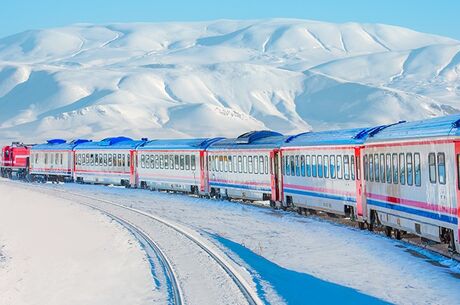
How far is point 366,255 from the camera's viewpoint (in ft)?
69.3

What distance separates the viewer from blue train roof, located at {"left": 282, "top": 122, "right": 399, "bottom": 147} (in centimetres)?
2705

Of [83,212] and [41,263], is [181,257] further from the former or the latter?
[83,212]

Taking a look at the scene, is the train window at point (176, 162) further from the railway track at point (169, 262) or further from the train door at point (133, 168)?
the railway track at point (169, 262)

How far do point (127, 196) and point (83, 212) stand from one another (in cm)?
1019

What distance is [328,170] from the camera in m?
30.1

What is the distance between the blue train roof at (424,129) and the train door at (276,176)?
11008mm

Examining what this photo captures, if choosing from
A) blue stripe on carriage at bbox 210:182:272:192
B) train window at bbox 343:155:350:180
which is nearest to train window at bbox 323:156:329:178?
train window at bbox 343:155:350:180

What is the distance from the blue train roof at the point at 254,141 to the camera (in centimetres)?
3744

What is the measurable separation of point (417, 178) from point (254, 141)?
1964cm

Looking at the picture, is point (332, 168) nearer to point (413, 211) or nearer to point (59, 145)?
point (413, 211)

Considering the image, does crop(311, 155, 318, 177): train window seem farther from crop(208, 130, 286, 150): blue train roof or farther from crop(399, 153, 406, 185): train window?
crop(399, 153, 406, 185): train window

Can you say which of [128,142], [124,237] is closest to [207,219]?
[124,237]

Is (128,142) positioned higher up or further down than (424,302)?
higher up

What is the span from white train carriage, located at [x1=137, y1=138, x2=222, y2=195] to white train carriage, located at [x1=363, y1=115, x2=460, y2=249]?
21.3 meters
